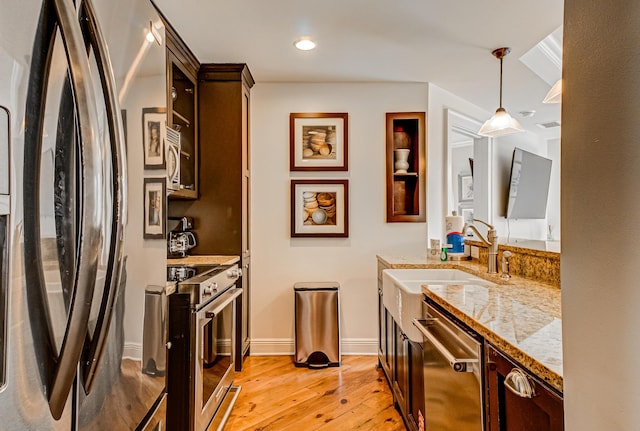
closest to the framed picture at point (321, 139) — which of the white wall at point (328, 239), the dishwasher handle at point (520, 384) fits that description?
the white wall at point (328, 239)

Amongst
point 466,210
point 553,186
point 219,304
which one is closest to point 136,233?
point 219,304

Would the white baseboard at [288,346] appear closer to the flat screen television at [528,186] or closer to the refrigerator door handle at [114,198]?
the flat screen television at [528,186]

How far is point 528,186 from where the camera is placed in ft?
17.1

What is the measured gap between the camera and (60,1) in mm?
634

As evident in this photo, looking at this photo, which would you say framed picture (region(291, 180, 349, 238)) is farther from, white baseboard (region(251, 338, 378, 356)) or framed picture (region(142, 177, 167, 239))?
framed picture (region(142, 177, 167, 239))

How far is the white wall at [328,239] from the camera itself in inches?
144

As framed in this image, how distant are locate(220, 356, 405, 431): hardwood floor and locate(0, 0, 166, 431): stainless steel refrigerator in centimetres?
176

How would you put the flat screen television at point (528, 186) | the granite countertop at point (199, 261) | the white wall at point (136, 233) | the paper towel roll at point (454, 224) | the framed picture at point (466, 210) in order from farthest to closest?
the framed picture at point (466, 210) < the flat screen television at point (528, 186) < the paper towel roll at point (454, 224) < the granite countertop at point (199, 261) < the white wall at point (136, 233)

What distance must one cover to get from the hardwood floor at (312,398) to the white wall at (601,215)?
206 cm

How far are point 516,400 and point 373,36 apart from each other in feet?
8.04

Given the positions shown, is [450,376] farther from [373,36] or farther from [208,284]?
[373,36]

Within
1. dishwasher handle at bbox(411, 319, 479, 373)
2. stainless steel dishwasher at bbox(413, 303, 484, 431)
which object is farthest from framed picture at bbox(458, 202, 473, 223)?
dishwasher handle at bbox(411, 319, 479, 373)

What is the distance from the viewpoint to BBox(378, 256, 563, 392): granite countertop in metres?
0.90

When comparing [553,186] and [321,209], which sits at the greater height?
[553,186]
